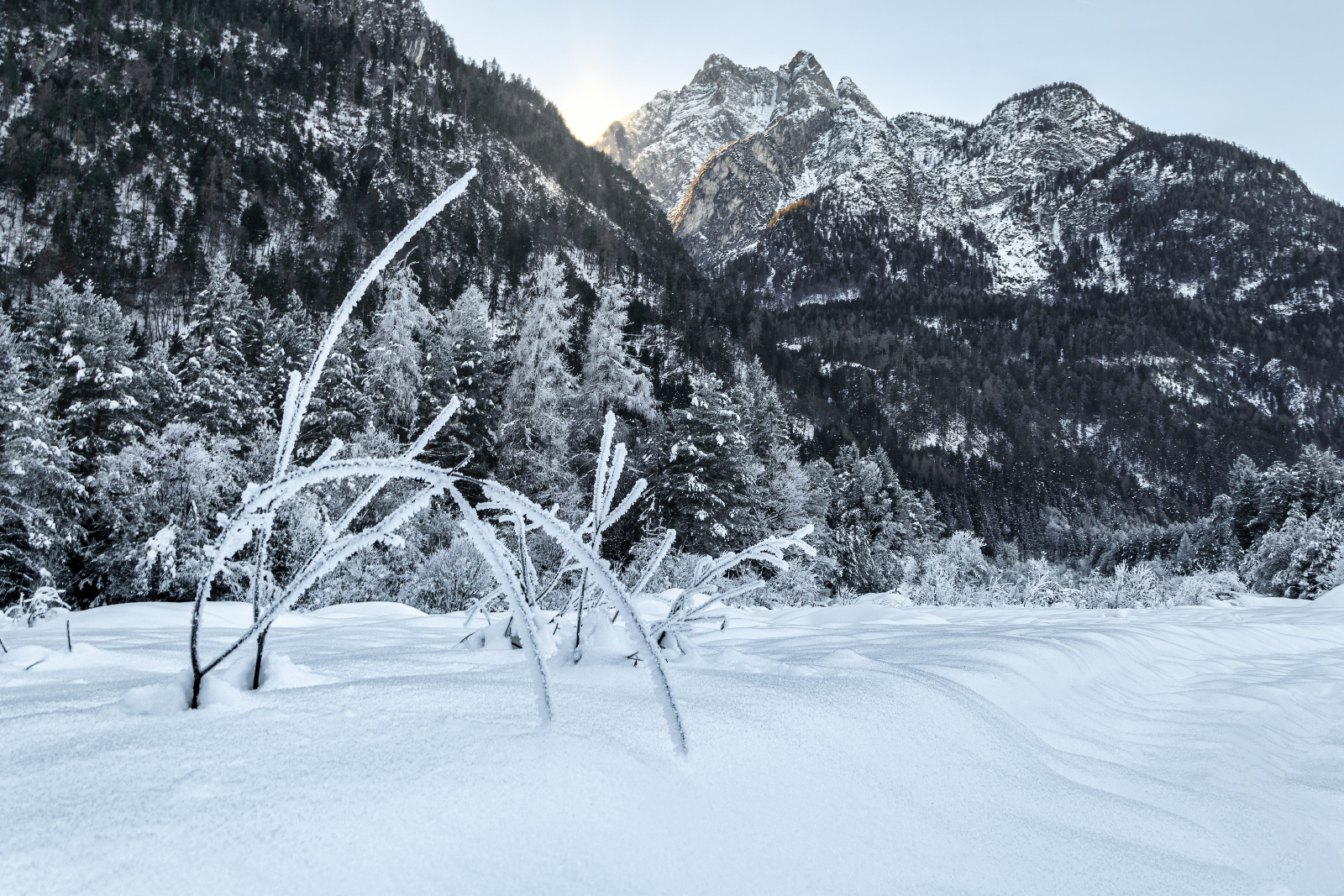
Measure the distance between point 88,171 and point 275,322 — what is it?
991 inches

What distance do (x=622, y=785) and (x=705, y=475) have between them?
15.2 meters

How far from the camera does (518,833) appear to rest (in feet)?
1.58

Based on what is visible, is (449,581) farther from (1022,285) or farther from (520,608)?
(1022,285)

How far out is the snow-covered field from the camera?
1.37 ft

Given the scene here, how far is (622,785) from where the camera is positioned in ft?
1.89

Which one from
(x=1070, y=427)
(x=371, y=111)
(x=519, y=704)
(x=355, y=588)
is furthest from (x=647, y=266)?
(x=1070, y=427)

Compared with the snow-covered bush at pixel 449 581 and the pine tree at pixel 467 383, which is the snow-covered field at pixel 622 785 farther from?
the pine tree at pixel 467 383

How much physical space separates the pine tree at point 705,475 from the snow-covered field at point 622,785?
13.8 m

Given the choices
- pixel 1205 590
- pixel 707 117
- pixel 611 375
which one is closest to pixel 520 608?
pixel 1205 590

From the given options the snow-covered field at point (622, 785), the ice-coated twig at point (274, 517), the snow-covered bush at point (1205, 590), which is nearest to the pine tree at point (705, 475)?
the snow-covered bush at point (1205, 590)

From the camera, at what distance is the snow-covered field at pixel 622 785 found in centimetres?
42

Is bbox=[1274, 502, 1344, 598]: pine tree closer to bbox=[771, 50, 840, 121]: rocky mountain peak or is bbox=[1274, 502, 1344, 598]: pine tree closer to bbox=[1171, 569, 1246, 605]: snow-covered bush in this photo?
bbox=[1171, 569, 1246, 605]: snow-covered bush

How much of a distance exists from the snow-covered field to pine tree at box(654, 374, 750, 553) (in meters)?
13.8

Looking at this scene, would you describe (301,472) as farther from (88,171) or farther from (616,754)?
(88,171)
